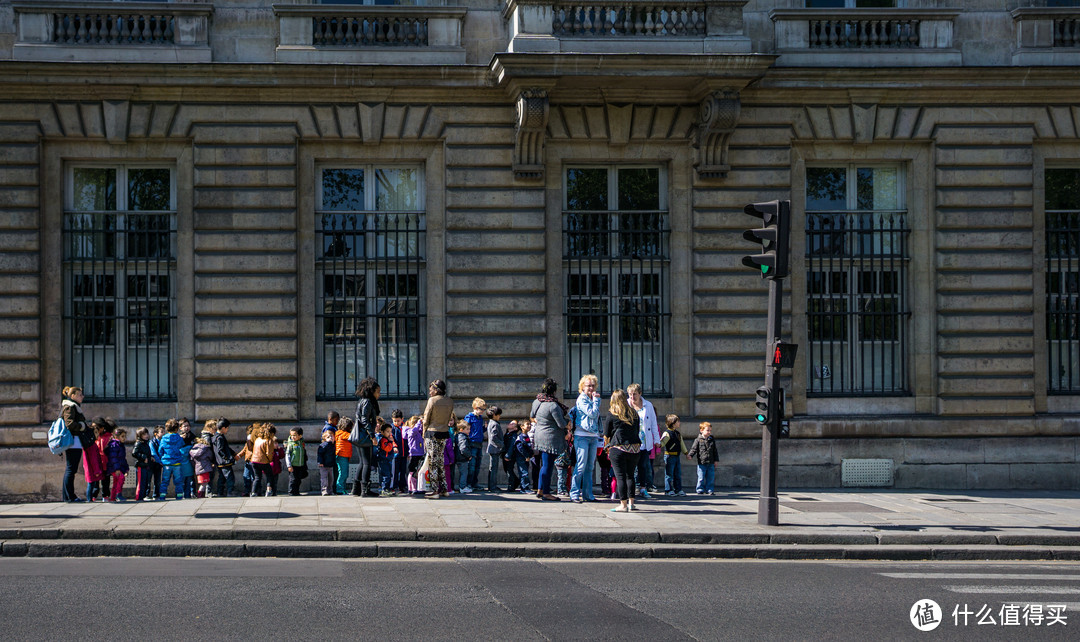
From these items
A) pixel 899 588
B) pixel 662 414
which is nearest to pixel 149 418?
pixel 662 414

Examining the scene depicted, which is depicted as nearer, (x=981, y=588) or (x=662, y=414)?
(x=981, y=588)

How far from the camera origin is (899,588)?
957 centimetres

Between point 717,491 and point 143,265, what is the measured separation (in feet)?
31.9

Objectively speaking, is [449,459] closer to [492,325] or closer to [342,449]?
[342,449]

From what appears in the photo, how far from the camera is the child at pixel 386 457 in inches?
602

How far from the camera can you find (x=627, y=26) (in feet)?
54.4

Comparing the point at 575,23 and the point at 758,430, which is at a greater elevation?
the point at 575,23

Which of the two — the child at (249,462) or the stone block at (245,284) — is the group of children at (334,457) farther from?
the stone block at (245,284)

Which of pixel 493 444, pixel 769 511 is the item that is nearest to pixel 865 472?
pixel 769 511

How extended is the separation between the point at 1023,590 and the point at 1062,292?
9857 mm

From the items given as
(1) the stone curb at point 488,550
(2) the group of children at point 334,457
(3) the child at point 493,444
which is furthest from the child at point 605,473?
(1) the stone curb at point 488,550

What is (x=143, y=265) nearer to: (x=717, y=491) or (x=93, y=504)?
(x=93, y=504)

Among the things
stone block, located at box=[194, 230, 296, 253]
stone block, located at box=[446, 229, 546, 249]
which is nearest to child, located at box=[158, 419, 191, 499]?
stone block, located at box=[194, 230, 296, 253]

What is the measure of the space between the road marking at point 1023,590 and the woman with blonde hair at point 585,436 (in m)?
5.68
